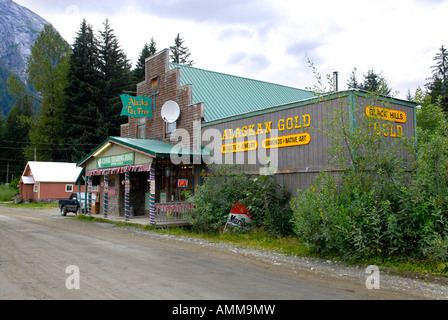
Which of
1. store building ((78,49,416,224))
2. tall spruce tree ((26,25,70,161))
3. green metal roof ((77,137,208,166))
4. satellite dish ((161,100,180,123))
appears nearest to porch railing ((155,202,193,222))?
store building ((78,49,416,224))

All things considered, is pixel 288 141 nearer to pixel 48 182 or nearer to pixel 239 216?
pixel 239 216

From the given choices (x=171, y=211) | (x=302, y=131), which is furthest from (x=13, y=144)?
(x=302, y=131)

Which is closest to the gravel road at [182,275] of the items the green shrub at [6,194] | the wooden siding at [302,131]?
the wooden siding at [302,131]

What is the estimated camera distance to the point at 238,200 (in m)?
14.4

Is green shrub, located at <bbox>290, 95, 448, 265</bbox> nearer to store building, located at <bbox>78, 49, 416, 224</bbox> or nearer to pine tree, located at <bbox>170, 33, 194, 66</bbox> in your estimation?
store building, located at <bbox>78, 49, 416, 224</bbox>

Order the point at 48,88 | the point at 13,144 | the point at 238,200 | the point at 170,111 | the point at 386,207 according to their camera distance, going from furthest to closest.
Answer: the point at 13,144 → the point at 48,88 → the point at 170,111 → the point at 238,200 → the point at 386,207

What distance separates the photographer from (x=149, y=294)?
20.1 ft

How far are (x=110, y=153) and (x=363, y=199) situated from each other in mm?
14886

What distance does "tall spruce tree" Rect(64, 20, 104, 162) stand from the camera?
4506cm

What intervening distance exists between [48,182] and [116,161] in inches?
1042

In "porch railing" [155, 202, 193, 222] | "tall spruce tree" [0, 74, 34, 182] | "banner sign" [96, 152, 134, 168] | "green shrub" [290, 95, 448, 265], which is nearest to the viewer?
"green shrub" [290, 95, 448, 265]

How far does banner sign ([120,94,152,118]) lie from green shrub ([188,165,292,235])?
272 inches
